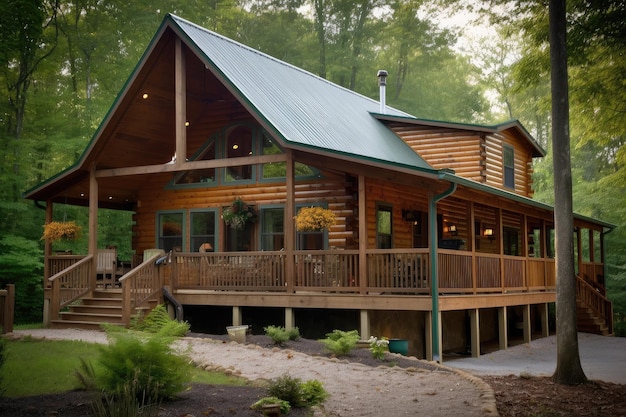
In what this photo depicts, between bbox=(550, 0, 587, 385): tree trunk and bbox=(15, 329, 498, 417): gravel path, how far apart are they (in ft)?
6.27

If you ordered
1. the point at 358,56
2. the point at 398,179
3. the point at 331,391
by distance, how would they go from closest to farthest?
the point at 331,391 → the point at 398,179 → the point at 358,56

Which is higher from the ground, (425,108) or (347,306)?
(425,108)

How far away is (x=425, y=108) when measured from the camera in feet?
153

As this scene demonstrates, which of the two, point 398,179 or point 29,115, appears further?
point 29,115

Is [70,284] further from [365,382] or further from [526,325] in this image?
[526,325]

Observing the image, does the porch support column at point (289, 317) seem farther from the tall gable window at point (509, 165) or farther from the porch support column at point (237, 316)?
the tall gable window at point (509, 165)

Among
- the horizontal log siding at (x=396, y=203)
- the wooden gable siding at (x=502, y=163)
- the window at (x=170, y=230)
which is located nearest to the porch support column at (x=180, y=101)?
the window at (x=170, y=230)

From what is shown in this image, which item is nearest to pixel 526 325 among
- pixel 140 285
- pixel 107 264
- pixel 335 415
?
pixel 140 285

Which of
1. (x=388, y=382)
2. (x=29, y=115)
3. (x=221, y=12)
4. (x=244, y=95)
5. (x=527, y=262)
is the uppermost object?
(x=221, y=12)

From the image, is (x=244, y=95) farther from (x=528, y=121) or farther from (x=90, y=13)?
(x=528, y=121)

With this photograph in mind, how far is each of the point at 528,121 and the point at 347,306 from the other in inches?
1382

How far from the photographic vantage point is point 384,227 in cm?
2089

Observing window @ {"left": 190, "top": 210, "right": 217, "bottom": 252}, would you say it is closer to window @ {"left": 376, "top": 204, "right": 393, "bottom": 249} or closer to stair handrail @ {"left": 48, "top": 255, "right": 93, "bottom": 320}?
stair handrail @ {"left": 48, "top": 255, "right": 93, "bottom": 320}

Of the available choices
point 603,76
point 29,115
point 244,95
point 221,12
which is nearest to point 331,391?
point 244,95
